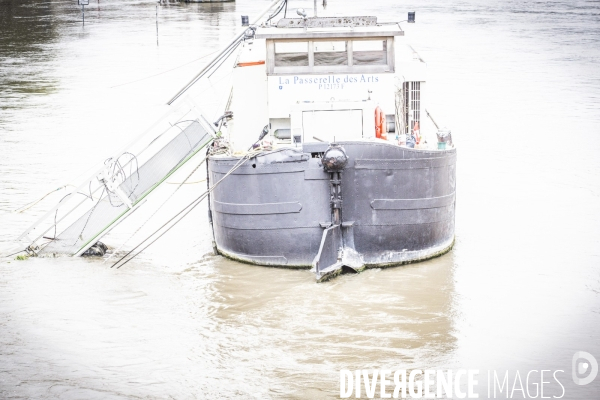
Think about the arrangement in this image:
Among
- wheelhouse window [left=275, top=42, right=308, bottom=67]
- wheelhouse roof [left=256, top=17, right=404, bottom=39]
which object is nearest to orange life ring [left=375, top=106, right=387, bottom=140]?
wheelhouse roof [left=256, top=17, right=404, bottom=39]

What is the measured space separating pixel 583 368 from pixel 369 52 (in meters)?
5.74

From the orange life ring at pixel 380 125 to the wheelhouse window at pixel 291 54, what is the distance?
141cm

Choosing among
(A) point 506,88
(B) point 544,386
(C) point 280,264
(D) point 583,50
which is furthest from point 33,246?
(D) point 583,50

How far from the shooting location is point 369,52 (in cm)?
1373

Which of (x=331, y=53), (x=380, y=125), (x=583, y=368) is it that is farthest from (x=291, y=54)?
(x=583, y=368)

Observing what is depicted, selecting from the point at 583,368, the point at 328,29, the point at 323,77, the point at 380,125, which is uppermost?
the point at 328,29

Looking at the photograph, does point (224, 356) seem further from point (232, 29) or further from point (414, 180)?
point (232, 29)

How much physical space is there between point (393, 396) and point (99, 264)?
5.64m

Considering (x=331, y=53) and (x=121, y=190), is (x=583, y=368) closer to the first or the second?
(x=331, y=53)

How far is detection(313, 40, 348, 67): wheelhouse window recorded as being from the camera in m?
13.6

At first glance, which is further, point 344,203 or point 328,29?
point 328,29

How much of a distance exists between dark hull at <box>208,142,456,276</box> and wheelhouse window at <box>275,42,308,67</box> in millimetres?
1855

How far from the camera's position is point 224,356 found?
34.8 ft

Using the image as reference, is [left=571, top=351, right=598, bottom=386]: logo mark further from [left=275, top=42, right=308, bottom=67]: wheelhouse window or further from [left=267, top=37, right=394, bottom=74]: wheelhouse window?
[left=275, top=42, right=308, bottom=67]: wheelhouse window
